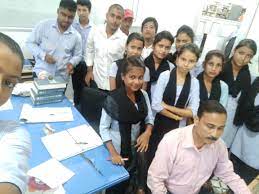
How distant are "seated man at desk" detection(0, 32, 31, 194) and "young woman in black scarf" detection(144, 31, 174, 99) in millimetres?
1608

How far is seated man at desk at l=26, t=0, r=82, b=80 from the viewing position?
254cm

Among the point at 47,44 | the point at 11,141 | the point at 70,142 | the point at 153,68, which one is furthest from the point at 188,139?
the point at 47,44

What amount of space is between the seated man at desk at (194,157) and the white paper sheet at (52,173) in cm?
53

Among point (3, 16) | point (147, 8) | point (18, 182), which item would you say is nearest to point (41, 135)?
point (18, 182)

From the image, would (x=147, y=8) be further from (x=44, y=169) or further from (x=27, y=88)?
(x=44, y=169)

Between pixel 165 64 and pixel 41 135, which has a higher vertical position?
pixel 165 64

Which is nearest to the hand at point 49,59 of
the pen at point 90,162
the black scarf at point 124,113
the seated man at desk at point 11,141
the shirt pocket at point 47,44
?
the shirt pocket at point 47,44

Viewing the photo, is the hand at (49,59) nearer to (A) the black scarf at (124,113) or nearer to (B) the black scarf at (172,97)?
(A) the black scarf at (124,113)

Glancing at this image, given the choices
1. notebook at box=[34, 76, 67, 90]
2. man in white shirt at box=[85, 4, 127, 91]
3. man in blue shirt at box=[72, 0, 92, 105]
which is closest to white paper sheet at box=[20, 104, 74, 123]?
notebook at box=[34, 76, 67, 90]

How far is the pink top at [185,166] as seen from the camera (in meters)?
1.57

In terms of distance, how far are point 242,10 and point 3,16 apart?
3.52 metres

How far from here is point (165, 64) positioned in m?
2.40

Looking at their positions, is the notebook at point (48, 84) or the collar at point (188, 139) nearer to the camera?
the collar at point (188, 139)

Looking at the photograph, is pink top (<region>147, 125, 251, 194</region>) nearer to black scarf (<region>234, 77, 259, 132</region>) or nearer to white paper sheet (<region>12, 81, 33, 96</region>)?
black scarf (<region>234, 77, 259, 132</region>)
